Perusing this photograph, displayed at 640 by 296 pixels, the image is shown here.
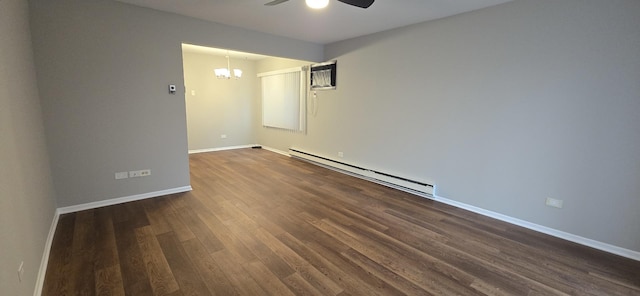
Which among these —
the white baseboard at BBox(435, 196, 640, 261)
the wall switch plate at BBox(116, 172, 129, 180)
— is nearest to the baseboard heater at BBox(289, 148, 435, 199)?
the white baseboard at BBox(435, 196, 640, 261)

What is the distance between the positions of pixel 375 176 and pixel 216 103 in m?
4.83

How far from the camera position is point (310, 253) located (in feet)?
7.84

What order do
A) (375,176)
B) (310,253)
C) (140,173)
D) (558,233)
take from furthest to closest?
(375,176) < (140,173) < (558,233) < (310,253)

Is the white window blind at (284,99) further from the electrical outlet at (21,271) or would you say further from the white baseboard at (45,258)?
the electrical outlet at (21,271)

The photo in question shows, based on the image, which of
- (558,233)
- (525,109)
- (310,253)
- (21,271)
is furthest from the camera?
(525,109)

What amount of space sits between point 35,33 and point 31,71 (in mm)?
489

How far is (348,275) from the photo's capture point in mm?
2098

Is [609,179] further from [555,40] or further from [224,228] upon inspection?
[224,228]

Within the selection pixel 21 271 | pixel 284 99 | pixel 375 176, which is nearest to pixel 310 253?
pixel 21 271

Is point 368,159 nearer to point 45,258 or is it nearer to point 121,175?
point 121,175

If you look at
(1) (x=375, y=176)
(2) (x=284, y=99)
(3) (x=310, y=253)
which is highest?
(2) (x=284, y=99)

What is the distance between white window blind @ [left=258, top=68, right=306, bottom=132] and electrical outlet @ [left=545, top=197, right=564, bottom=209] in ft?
14.6

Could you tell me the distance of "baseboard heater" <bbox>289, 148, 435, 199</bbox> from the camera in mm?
3904

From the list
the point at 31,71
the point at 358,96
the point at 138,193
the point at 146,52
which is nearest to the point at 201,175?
the point at 138,193
